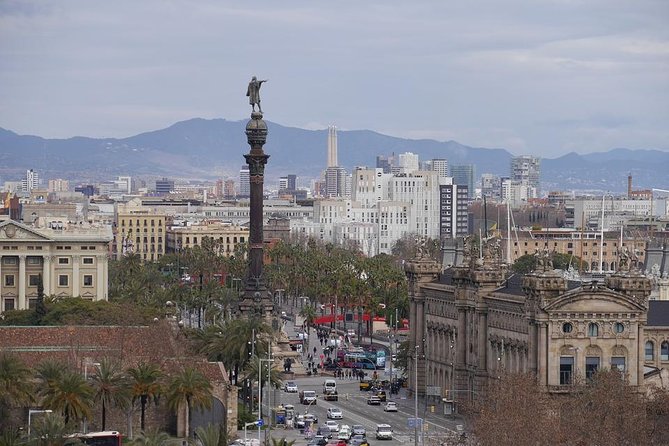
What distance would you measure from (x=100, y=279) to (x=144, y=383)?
2962 inches

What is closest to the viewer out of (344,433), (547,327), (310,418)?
(344,433)

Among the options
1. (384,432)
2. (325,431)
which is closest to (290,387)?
(325,431)

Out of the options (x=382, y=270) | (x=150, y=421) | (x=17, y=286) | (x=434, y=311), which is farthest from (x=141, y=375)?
(x=382, y=270)

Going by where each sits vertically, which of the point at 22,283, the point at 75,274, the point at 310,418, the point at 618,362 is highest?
the point at 75,274

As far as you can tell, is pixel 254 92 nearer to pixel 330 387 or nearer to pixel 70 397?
pixel 330 387

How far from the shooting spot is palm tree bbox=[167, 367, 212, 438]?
283 ft

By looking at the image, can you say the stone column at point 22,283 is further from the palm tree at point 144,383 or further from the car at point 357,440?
the palm tree at point 144,383

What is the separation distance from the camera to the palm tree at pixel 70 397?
8062 cm

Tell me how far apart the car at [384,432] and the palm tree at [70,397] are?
64.4 ft

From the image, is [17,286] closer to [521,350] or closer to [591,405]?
[521,350]

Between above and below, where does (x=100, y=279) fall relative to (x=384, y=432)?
above

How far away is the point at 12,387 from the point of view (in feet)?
269

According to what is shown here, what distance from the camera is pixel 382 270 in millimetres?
194375

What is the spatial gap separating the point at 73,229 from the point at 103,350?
70.8 meters
